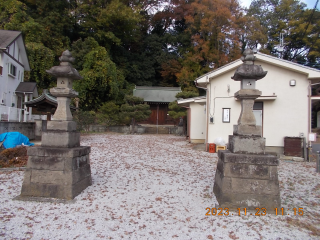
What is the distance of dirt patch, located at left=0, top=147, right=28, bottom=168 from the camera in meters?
7.11

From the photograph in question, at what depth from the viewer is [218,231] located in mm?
3453

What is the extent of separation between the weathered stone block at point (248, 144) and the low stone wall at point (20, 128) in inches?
481

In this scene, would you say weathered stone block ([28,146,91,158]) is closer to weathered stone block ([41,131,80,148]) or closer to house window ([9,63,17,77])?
weathered stone block ([41,131,80,148])

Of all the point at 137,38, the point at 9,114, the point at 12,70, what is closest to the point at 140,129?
the point at 9,114

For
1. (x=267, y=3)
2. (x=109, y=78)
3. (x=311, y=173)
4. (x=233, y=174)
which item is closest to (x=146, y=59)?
(x=109, y=78)

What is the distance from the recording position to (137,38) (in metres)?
31.8

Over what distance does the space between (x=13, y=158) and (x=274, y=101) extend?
11113 mm

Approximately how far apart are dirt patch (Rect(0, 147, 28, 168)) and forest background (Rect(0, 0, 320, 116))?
562 inches

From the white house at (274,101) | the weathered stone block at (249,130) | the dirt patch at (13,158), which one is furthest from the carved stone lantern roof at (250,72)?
the dirt patch at (13,158)

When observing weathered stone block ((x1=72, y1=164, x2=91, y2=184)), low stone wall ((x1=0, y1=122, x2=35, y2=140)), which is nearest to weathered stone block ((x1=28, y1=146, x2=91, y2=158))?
weathered stone block ((x1=72, y1=164, x2=91, y2=184))

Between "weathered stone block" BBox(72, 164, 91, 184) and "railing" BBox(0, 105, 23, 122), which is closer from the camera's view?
"weathered stone block" BBox(72, 164, 91, 184)

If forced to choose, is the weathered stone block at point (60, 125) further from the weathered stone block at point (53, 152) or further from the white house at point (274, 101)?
the white house at point (274, 101)

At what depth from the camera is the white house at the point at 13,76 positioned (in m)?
15.2

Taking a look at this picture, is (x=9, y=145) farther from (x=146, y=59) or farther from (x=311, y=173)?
(x=146, y=59)
